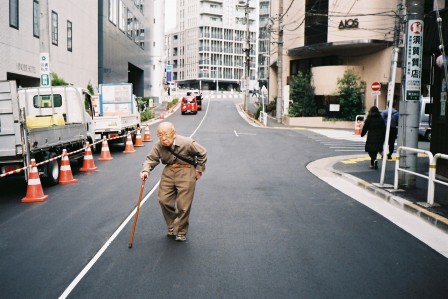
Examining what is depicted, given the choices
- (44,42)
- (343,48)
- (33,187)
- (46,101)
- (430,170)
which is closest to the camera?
(430,170)

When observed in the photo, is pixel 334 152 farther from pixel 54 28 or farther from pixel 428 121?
pixel 54 28

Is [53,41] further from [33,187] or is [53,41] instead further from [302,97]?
[302,97]

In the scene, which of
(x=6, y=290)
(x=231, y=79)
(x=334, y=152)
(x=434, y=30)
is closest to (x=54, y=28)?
(x=334, y=152)

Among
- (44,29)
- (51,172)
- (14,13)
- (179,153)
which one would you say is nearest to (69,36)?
(14,13)

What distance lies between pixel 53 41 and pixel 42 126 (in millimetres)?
17040

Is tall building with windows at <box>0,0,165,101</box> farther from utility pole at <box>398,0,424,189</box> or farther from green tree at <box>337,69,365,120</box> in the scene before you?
green tree at <box>337,69,365,120</box>

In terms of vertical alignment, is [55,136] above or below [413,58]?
below

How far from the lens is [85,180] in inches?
499

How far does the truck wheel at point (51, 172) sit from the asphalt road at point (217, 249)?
0.48 metres

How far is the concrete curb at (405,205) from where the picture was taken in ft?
25.8

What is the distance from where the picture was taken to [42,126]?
12.7 m

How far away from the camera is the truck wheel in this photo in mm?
11555

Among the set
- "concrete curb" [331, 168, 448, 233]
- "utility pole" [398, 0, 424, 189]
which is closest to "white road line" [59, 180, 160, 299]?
"concrete curb" [331, 168, 448, 233]

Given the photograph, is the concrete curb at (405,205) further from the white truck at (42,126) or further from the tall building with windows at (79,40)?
the tall building with windows at (79,40)
